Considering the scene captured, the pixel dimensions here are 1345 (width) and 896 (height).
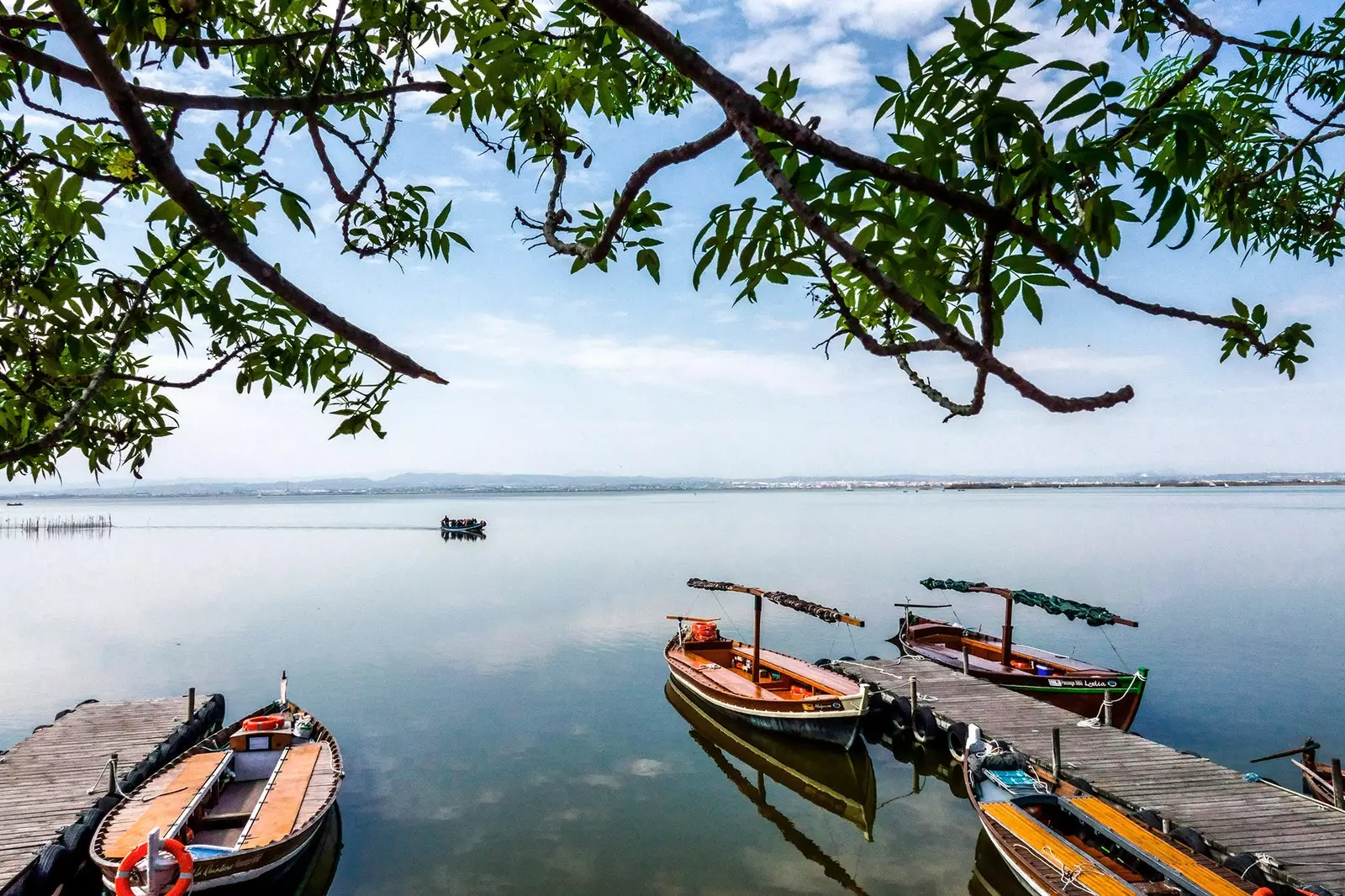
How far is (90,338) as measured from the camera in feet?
11.4

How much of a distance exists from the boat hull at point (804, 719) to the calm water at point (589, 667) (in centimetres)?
132

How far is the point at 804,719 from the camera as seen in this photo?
20.5m

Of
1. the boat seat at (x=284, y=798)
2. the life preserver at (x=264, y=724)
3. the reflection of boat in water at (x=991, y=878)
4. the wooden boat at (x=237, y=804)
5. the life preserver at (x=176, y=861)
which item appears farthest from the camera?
the life preserver at (x=264, y=724)

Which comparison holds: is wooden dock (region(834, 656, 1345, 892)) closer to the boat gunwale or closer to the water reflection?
the water reflection

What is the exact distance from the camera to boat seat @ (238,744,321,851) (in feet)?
41.8

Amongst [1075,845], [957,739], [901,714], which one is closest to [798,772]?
[901,714]

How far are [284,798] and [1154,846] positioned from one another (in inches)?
595

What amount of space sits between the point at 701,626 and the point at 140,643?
2845cm

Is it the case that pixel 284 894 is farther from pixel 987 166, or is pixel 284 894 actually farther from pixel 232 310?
pixel 987 166

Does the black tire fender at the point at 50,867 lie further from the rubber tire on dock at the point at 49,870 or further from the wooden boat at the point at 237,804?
the wooden boat at the point at 237,804

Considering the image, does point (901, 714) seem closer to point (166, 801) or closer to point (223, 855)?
point (223, 855)

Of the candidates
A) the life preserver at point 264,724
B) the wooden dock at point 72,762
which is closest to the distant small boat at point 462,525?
the wooden dock at point 72,762

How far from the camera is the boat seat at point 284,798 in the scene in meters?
12.7

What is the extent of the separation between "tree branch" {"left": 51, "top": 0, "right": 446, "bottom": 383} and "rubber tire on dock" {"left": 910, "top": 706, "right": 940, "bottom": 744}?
21900 millimetres
